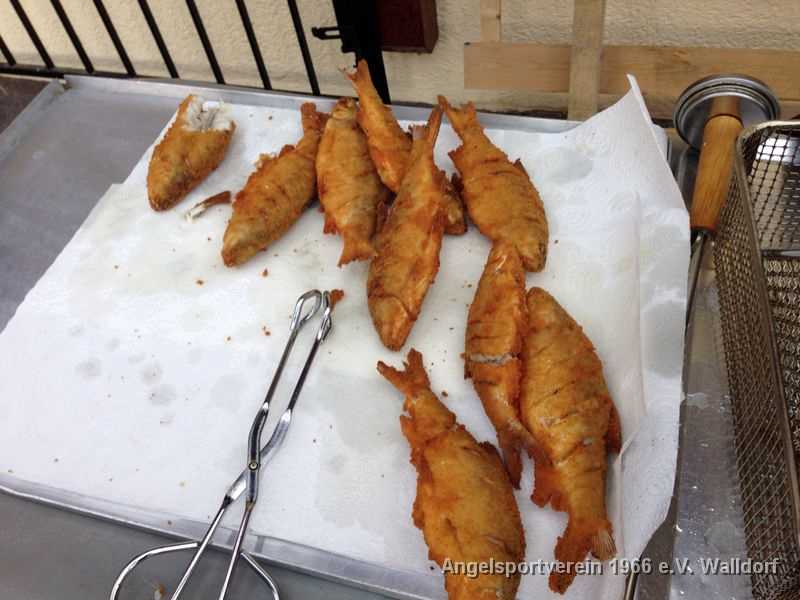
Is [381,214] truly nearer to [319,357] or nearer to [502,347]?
[319,357]

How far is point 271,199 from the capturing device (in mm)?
1540

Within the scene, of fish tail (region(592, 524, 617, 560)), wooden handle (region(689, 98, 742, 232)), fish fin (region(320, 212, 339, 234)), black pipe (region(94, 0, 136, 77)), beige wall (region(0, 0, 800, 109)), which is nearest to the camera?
fish tail (region(592, 524, 617, 560))

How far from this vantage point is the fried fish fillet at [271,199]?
1.49 m

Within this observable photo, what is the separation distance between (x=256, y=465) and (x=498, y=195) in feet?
2.46

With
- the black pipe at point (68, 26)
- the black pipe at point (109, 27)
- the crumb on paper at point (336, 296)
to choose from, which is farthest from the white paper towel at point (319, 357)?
the black pipe at point (68, 26)

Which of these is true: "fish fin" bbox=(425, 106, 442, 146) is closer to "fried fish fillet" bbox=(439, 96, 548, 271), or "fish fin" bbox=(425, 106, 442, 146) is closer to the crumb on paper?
Result: "fried fish fillet" bbox=(439, 96, 548, 271)

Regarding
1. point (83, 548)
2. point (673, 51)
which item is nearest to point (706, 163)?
point (673, 51)

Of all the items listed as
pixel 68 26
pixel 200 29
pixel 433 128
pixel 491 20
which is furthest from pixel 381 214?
pixel 68 26

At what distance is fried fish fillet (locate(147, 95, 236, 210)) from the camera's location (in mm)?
1625

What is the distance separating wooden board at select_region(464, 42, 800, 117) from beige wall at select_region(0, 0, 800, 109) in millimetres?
231

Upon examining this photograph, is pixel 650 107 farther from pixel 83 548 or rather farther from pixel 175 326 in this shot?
pixel 83 548

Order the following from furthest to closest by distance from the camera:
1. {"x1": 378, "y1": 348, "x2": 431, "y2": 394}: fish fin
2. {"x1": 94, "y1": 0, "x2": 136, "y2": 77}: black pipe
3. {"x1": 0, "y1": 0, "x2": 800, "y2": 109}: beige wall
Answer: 1. {"x1": 94, "y1": 0, "x2": 136, "y2": 77}: black pipe
2. {"x1": 0, "y1": 0, "x2": 800, "y2": 109}: beige wall
3. {"x1": 378, "y1": 348, "x2": 431, "y2": 394}: fish fin

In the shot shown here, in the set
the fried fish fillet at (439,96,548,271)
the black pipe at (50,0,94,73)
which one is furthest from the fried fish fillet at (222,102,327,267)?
the black pipe at (50,0,94,73)

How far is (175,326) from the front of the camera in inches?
56.2
